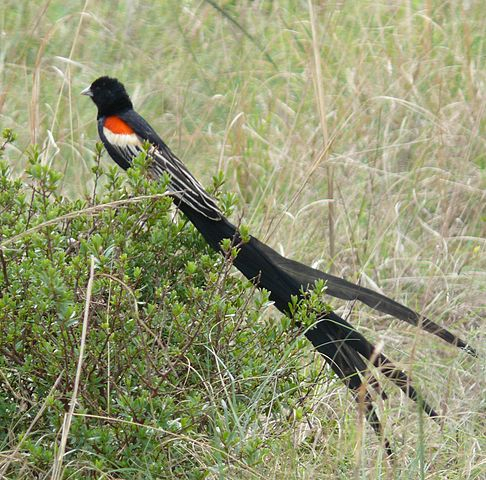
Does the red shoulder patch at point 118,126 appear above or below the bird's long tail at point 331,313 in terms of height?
above

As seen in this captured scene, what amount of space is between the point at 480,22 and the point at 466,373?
317 centimetres

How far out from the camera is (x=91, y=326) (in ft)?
9.42

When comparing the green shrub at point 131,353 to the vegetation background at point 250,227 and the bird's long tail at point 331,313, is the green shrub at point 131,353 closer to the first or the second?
the vegetation background at point 250,227

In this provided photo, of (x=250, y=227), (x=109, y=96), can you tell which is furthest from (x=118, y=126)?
(x=250, y=227)

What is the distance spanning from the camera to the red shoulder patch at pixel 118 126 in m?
4.16

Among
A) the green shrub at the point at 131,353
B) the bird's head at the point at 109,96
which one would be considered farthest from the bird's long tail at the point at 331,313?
the bird's head at the point at 109,96

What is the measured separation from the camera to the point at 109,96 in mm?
4445

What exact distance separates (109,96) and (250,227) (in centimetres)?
87

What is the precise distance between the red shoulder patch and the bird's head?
82 mm

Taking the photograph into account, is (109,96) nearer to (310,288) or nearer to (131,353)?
(310,288)

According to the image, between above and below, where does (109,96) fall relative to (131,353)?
above

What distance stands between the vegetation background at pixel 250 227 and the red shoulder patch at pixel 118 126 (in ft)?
0.82

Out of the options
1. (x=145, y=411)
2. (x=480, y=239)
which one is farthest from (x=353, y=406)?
(x=480, y=239)

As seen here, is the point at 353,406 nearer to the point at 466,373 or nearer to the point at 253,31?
the point at 466,373
